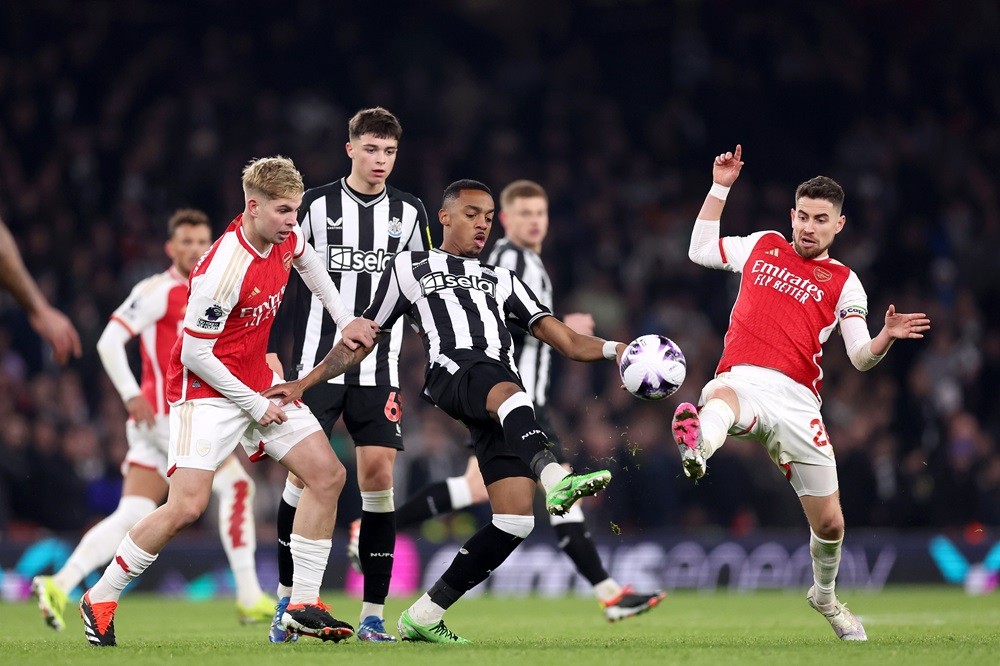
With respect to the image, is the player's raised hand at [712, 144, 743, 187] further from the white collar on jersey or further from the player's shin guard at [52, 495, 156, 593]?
the player's shin guard at [52, 495, 156, 593]

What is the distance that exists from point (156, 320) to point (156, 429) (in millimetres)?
729

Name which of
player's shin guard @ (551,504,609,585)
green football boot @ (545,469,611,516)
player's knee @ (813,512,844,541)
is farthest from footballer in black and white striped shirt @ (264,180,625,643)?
player's shin guard @ (551,504,609,585)

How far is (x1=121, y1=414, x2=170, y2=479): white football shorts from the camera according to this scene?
29.7 feet

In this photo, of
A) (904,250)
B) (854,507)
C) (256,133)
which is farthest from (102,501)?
(904,250)

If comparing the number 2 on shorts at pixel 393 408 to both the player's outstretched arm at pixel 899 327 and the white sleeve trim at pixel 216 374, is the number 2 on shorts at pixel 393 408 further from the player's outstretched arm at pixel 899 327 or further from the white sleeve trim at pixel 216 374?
the player's outstretched arm at pixel 899 327

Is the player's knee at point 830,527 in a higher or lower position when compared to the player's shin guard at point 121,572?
higher

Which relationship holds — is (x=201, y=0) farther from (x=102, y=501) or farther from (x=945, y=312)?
(x=945, y=312)

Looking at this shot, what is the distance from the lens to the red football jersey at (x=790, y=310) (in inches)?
273

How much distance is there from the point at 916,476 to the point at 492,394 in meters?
8.82

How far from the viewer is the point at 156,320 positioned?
9.17 m

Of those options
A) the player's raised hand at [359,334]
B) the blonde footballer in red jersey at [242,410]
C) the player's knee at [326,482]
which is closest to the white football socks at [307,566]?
the blonde footballer in red jersey at [242,410]

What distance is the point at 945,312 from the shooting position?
15898 millimetres

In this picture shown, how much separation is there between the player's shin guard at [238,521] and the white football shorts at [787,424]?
147 inches

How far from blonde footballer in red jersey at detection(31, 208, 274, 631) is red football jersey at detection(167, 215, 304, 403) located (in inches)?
100
